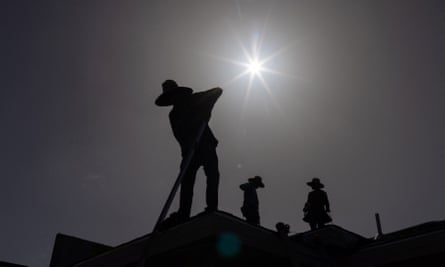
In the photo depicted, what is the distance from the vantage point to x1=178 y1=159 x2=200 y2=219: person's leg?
14.9 feet

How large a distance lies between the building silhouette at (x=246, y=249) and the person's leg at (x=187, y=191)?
80cm

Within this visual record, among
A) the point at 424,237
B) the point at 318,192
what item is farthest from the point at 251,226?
the point at 318,192

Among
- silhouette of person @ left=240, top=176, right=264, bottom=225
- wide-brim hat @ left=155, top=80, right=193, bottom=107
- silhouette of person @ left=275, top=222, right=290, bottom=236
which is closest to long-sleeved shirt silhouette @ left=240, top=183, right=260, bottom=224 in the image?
silhouette of person @ left=240, top=176, right=264, bottom=225

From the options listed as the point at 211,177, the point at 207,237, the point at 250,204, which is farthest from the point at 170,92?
the point at 250,204

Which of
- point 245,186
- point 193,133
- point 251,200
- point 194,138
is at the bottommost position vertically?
point 194,138

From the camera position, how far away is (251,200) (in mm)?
9227

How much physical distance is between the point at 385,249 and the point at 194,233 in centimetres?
208

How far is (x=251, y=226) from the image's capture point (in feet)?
11.3

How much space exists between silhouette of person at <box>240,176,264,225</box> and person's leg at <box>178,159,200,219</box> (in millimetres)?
4251

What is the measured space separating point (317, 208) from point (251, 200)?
1931mm

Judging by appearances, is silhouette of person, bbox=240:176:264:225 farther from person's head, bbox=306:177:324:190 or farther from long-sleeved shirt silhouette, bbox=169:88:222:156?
long-sleeved shirt silhouette, bbox=169:88:222:156

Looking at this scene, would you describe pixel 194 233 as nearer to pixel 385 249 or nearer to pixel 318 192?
pixel 385 249

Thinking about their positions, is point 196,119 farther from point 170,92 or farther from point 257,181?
point 257,181

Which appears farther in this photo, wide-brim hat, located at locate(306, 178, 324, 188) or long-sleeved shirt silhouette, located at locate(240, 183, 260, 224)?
wide-brim hat, located at locate(306, 178, 324, 188)
